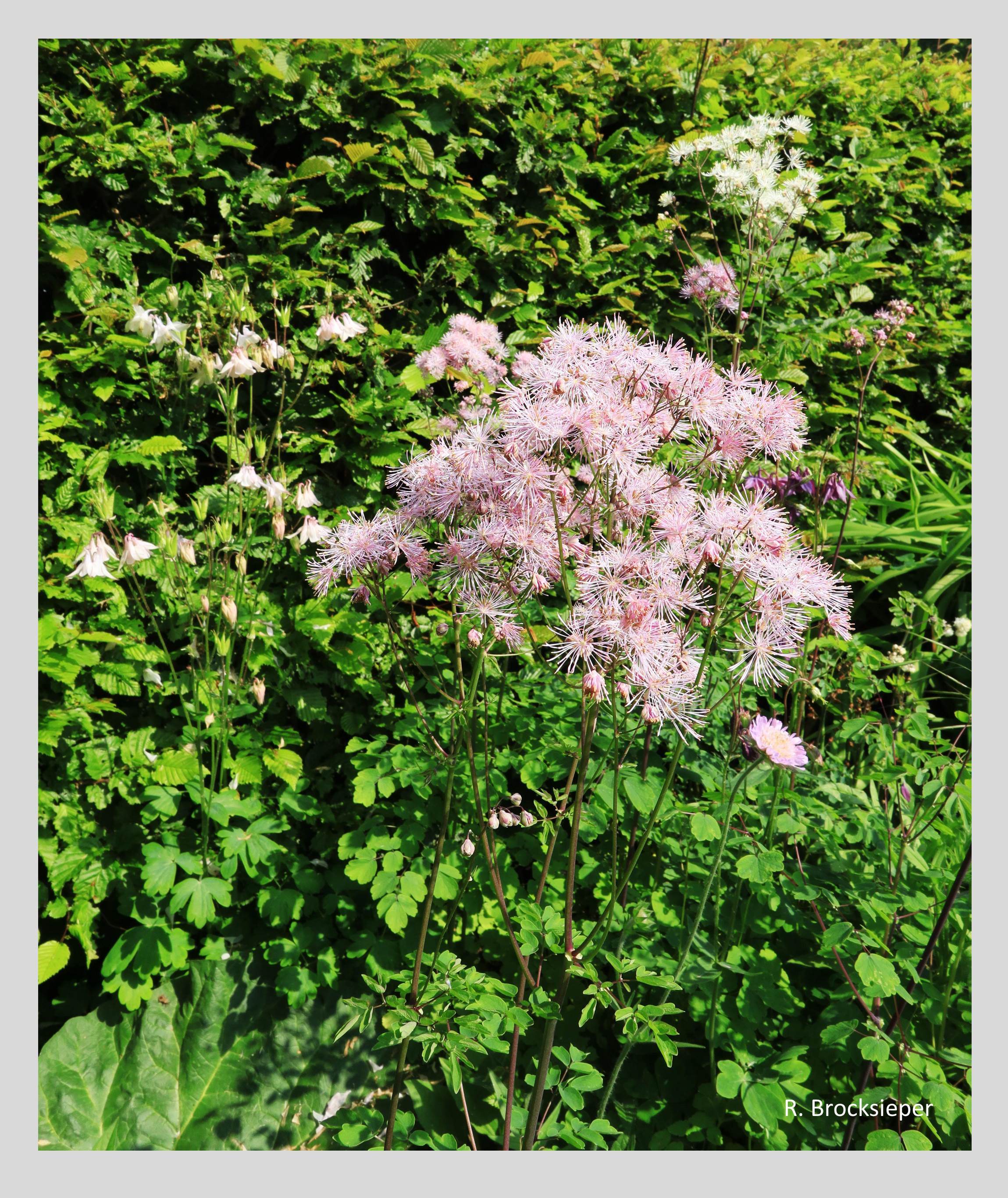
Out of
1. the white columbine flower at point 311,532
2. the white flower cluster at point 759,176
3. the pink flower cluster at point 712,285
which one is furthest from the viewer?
the pink flower cluster at point 712,285

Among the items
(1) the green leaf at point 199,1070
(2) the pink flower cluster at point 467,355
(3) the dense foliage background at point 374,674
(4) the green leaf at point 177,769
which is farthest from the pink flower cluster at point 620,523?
(1) the green leaf at point 199,1070

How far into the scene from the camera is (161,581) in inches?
95.9

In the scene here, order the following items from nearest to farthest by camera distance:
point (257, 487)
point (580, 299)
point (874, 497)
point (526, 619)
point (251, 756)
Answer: point (526, 619) < point (257, 487) < point (251, 756) < point (580, 299) < point (874, 497)

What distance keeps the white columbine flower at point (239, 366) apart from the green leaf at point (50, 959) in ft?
5.61

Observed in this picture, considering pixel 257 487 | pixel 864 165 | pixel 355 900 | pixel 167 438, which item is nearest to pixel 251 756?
pixel 355 900

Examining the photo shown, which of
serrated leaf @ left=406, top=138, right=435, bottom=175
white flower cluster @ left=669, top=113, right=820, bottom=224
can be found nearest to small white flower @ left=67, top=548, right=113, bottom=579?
serrated leaf @ left=406, top=138, right=435, bottom=175

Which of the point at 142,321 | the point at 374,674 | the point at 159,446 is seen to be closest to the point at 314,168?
the point at 142,321

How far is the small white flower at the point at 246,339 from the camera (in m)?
2.23

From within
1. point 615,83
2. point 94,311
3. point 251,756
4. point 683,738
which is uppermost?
point 615,83

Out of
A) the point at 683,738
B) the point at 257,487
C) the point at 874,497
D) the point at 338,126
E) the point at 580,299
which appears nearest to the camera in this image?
the point at 683,738

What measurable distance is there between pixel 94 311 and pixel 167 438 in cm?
44

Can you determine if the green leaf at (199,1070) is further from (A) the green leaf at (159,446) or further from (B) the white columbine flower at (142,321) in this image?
(B) the white columbine flower at (142,321)

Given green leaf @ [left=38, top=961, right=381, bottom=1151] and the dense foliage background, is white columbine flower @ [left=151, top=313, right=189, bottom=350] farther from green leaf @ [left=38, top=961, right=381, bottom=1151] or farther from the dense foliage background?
green leaf @ [left=38, top=961, right=381, bottom=1151]

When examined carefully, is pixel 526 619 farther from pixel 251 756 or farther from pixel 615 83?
pixel 615 83
